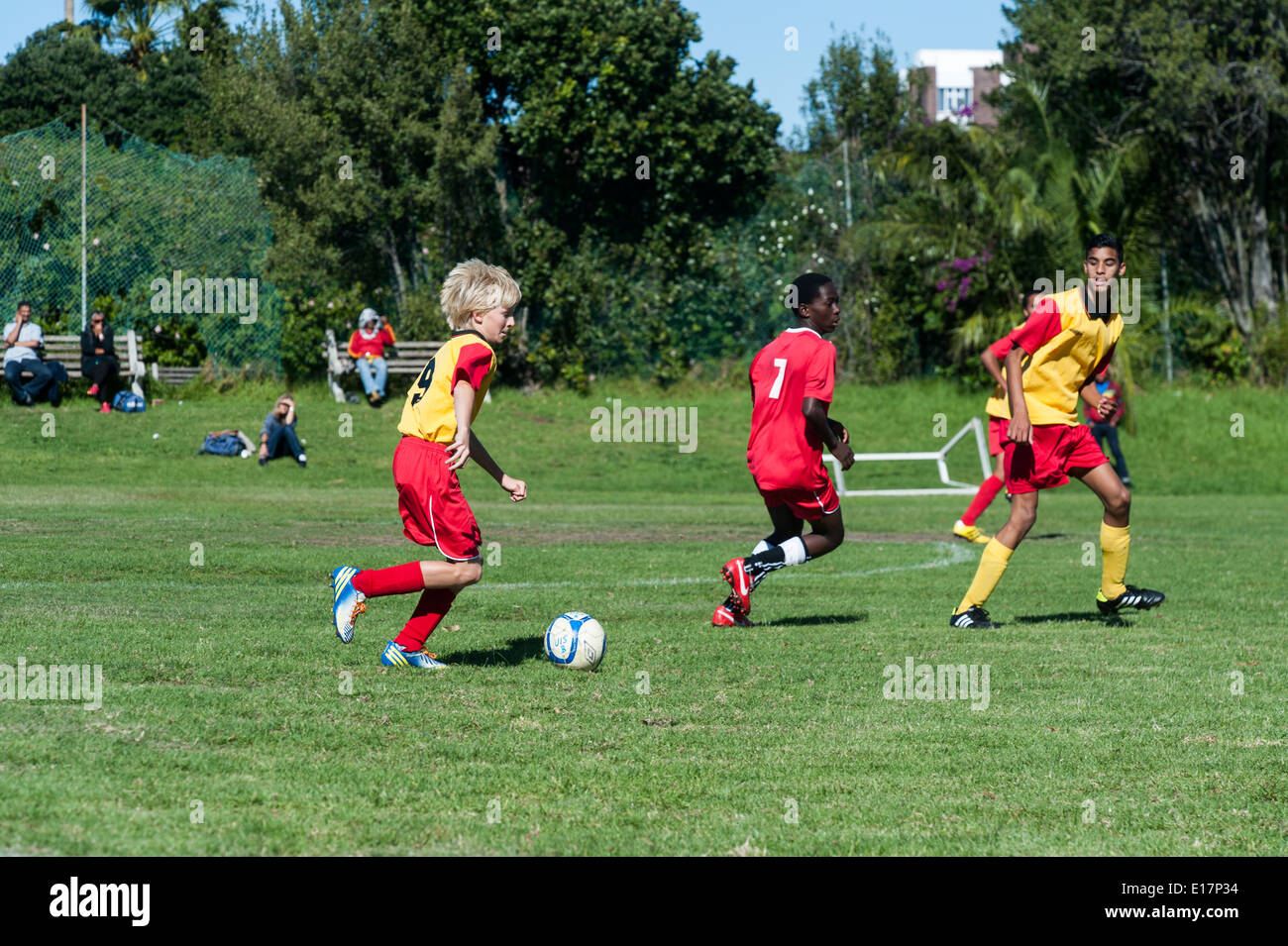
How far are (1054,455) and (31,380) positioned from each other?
19233 millimetres

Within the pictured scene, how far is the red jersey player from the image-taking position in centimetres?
647

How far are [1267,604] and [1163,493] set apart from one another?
15706mm

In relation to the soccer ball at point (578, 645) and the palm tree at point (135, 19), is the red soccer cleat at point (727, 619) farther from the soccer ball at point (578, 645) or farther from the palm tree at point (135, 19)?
the palm tree at point (135, 19)

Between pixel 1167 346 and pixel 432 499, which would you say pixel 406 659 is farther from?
pixel 1167 346

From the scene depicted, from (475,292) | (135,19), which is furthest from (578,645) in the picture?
(135,19)

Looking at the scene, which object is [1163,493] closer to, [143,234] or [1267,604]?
[1267,604]

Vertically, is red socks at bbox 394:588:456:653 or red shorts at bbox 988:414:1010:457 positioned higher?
red shorts at bbox 988:414:1010:457

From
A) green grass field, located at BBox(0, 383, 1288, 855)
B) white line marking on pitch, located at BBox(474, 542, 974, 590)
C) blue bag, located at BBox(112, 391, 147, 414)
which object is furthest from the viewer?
blue bag, located at BBox(112, 391, 147, 414)

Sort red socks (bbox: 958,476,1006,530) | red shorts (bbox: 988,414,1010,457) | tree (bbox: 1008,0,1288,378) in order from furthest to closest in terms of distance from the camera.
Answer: tree (bbox: 1008,0,1288,378)
red socks (bbox: 958,476,1006,530)
red shorts (bbox: 988,414,1010,457)

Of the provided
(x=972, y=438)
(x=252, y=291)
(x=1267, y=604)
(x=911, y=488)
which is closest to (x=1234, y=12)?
(x=972, y=438)

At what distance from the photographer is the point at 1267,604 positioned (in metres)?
9.94

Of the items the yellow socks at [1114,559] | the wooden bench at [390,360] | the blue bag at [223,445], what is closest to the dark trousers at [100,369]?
the blue bag at [223,445]

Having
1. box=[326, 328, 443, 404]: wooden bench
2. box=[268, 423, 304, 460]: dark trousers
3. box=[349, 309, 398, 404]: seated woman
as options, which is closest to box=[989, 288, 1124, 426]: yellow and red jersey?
box=[268, 423, 304, 460]: dark trousers

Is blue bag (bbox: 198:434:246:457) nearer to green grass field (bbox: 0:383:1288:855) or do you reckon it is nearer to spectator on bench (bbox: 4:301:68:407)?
spectator on bench (bbox: 4:301:68:407)
